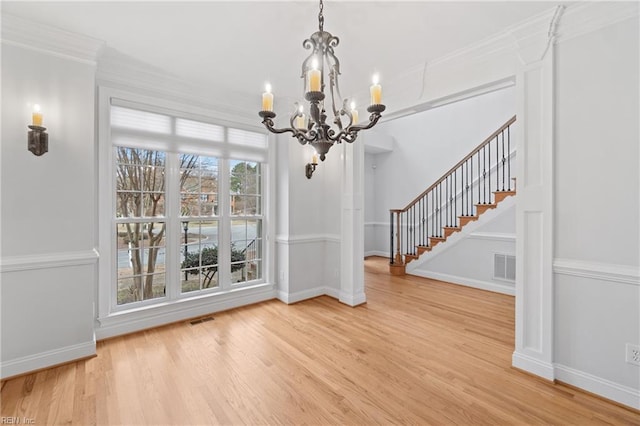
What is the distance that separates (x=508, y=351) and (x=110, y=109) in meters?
4.78

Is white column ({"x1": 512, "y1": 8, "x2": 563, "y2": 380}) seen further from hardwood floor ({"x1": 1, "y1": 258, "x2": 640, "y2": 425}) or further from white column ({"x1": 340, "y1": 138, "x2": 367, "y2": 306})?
white column ({"x1": 340, "y1": 138, "x2": 367, "y2": 306})

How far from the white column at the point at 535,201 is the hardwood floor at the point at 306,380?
283 millimetres

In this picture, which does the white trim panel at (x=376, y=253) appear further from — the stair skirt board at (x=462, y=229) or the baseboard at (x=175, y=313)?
the baseboard at (x=175, y=313)

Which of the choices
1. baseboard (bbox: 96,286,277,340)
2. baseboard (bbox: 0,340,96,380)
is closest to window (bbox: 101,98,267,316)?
baseboard (bbox: 96,286,277,340)

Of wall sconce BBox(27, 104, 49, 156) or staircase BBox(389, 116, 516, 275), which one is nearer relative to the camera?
wall sconce BBox(27, 104, 49, 156)

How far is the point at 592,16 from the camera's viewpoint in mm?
2129

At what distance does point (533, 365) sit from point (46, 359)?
4.17m

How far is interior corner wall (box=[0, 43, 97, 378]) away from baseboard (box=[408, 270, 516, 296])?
17.6ft

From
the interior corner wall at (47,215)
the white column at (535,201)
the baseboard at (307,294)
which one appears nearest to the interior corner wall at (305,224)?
the baseboard at (307,294)

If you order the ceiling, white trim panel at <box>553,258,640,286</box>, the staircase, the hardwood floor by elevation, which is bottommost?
the hardwood floor

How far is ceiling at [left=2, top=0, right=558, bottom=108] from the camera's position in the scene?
2227 millimetres

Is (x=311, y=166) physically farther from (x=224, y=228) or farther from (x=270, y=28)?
(x=270, y=28)

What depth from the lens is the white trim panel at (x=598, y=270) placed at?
2020 mm

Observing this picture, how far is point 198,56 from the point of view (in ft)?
9.78
